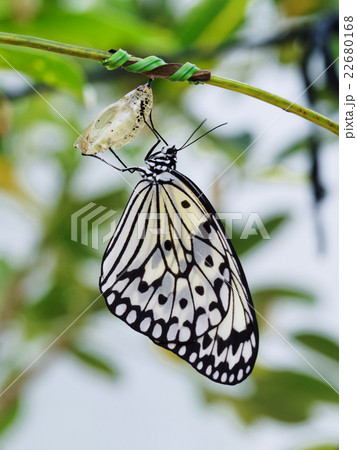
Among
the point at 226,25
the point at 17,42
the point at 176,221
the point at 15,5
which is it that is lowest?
the point at 17,42

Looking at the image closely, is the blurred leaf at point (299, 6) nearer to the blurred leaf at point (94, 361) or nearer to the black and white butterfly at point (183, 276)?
the black and white butterfly at point (183, 276)

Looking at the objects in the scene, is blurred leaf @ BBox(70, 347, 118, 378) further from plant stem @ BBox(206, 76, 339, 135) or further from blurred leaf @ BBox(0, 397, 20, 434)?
plant stem @ BBox(206, 76, 339, 135)

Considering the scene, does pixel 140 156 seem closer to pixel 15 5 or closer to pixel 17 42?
pixel 15 5

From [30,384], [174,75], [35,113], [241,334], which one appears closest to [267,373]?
[30,384]

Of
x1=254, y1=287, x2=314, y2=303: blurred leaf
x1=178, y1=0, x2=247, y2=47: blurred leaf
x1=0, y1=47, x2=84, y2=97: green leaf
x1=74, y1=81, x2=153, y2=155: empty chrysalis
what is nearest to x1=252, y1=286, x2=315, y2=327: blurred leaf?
x1=254, y1=287, x2=314, y2=303: blurred leaf

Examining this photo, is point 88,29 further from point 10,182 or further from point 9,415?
point 9,415

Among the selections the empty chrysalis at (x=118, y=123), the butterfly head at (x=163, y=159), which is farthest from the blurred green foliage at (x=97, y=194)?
the empty chrysalis at (x=118, y=123)
